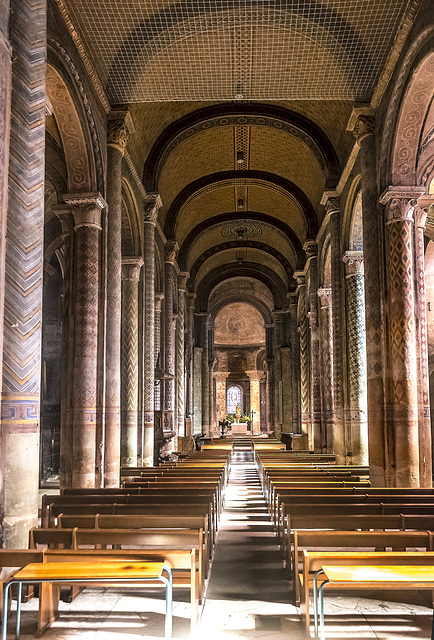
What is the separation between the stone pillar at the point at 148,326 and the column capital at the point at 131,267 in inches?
26.9

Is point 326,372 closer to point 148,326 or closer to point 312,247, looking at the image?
point 312,247

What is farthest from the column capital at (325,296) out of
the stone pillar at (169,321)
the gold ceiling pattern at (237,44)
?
the gold ceiling pattern at (237,44)

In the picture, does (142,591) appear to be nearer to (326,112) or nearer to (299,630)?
(299,630)

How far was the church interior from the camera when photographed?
17.9 ft

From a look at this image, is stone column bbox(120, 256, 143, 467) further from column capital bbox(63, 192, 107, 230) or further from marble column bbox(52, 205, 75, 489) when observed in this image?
column capital bbox(63, 192, 107, 230)

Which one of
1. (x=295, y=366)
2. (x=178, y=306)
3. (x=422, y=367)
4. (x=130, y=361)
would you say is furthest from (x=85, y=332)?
(x=295, y=366)

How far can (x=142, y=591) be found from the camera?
20.0ft

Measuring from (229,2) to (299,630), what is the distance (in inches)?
359

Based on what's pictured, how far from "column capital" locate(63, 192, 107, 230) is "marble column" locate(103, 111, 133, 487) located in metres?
0.56

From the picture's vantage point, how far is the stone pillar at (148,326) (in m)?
16.6

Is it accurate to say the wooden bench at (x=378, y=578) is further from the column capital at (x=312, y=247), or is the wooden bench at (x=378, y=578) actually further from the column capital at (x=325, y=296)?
the column capital at (x=312, y=247)

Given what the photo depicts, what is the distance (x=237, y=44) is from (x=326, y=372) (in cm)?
1254

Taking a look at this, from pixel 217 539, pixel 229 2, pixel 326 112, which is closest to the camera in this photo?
pixel 217 539

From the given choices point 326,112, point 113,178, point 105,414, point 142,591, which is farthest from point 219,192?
point 142,591
